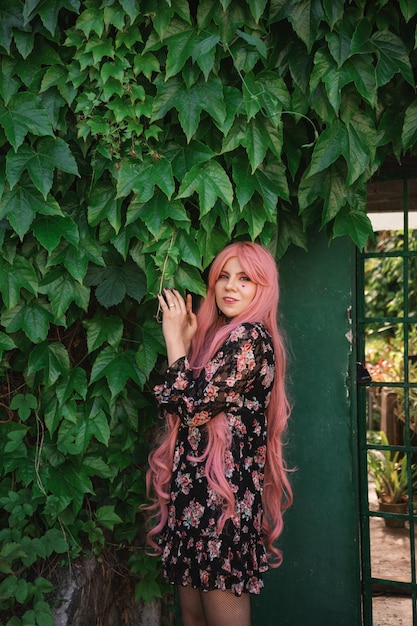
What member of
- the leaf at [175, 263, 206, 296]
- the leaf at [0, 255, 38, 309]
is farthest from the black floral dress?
the leaf at [0, 255, 38, 309]

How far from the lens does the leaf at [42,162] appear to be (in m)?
2.13

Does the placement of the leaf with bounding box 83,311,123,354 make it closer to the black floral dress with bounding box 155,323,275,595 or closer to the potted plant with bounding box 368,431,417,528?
the black floral dress with bounding box 155,323,275,595

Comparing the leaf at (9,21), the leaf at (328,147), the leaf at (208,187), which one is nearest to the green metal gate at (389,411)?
the leaf at (328,147)

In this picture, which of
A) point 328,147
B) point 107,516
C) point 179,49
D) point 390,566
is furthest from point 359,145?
point 390,566

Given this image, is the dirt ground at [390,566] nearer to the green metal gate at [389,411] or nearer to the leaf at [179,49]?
the green metal gate at [389,411]

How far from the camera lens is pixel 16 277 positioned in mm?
2271

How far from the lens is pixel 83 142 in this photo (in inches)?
A: 88.4

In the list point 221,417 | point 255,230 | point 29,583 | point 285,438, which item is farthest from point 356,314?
point 29,583

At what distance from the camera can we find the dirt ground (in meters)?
3.65

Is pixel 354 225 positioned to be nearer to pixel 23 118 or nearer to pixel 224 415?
pixel 224 415

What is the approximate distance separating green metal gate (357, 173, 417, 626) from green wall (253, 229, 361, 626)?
167mm

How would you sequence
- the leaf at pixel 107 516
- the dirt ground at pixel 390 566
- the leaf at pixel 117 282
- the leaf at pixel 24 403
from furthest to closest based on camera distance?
the dirt ground at pixel 390 566 → the leaf at pixel 107 516 → the leaf at pixel 24 403 → the leaf at pixel 117 282

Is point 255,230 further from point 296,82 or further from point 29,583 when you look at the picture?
point 29,583

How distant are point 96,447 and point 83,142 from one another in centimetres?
115
